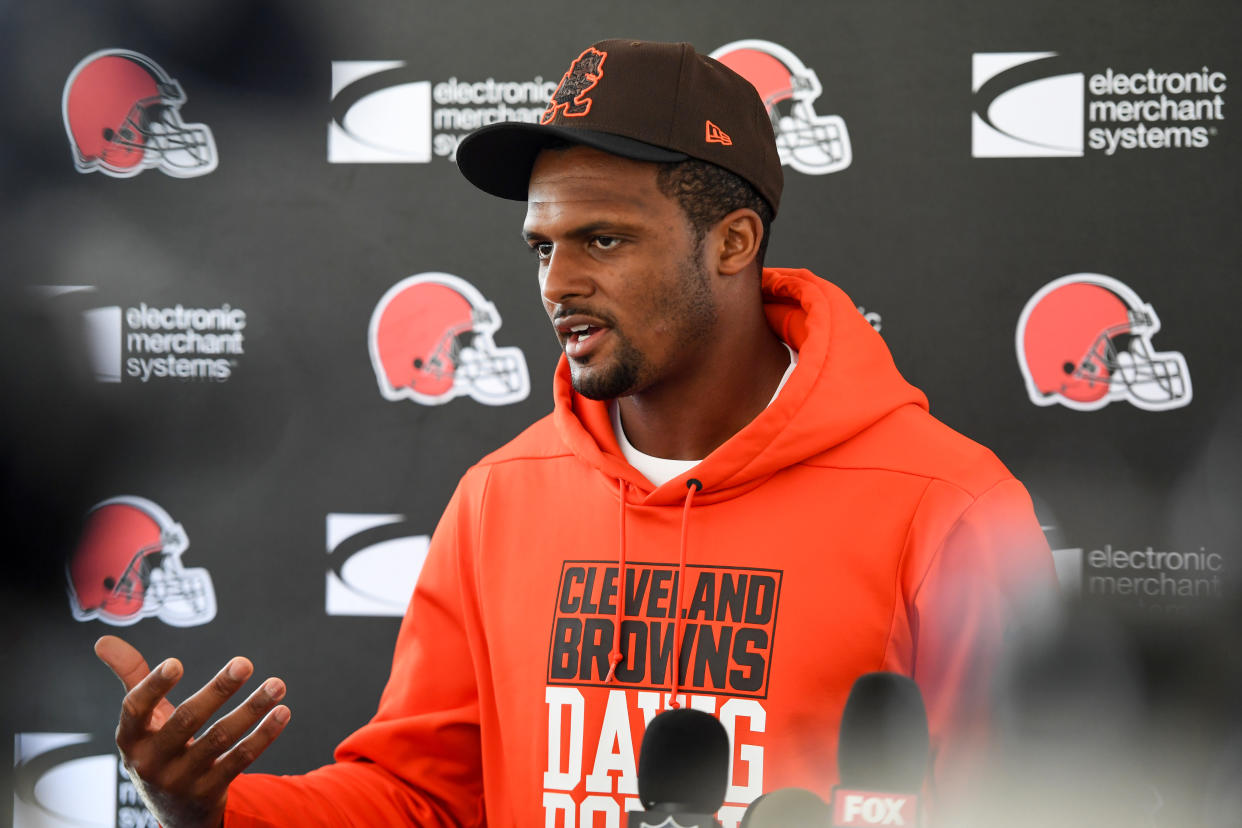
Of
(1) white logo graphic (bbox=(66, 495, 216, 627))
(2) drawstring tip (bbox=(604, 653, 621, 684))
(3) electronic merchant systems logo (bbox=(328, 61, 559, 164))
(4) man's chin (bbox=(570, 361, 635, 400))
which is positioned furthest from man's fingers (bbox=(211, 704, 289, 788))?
(3) electronic merchant systems logo (bbox=(328, 61, 559, 164))

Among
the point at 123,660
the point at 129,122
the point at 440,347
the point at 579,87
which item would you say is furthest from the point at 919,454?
the point at 129,122

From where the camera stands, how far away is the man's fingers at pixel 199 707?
0.89m

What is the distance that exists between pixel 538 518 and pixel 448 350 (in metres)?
0.69

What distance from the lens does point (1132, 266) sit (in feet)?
5.49

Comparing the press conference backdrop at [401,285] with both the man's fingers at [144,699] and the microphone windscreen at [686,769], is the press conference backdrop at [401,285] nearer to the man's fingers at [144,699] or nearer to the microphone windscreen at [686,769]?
the man's fingers at [144,699]

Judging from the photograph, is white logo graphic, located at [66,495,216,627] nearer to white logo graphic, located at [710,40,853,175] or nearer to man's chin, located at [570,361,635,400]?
man's chin, located at [570,361,635,400]

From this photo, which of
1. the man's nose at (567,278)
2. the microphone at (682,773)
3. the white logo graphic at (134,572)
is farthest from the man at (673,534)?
the white logo graphic at (134,572)

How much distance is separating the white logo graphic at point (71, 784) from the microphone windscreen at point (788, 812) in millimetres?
1805

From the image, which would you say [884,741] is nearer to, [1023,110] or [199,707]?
[199,707]

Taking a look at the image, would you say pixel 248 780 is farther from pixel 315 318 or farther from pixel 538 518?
pixel 315 318

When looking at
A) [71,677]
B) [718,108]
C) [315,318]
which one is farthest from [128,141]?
[718,108]

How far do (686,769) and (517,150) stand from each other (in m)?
0.82

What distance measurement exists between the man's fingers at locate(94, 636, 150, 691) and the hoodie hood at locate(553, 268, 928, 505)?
0.49 meters

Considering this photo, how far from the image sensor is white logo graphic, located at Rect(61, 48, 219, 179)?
1933mm
